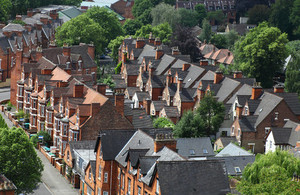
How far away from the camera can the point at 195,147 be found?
94000 mm

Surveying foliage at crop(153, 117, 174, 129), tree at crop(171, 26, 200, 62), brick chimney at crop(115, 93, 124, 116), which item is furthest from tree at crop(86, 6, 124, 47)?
brick chimney at crop(115, 93, 124, 116)

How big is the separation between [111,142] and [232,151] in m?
20.6

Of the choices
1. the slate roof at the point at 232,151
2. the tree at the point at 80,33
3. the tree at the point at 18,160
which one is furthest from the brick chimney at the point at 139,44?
the tree at the point at 18,160

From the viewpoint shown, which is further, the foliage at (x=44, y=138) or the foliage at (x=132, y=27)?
the foliage at (x=132, y=27)

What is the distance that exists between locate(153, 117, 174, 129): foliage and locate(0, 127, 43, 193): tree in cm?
2799

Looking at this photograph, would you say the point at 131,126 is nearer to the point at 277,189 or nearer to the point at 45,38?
the point at 277,189

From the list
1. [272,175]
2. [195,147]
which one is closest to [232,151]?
[195,147]

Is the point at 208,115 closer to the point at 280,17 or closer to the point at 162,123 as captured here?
the point at 162,123

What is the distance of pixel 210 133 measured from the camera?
105m

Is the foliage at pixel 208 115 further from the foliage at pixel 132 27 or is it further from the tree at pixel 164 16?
the foliage at pixel 132 27

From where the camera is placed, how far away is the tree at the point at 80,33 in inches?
6176

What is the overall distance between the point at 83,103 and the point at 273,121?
83.1ft

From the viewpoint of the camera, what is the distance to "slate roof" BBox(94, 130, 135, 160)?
76.9 meters

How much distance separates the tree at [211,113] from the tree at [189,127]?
8.07ft
